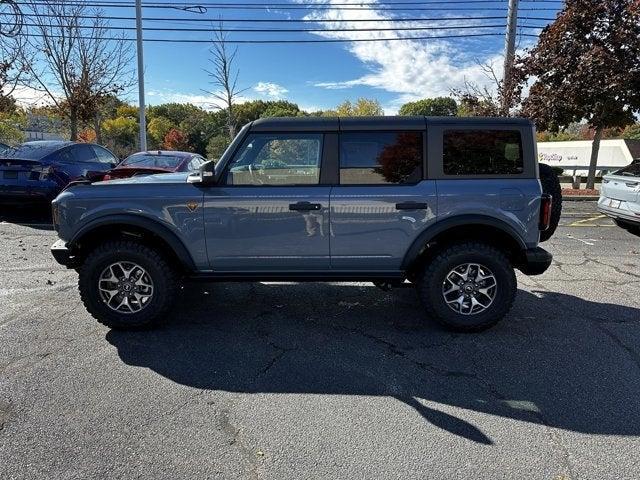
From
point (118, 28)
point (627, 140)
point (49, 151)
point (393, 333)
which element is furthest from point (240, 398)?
point (627, 140)

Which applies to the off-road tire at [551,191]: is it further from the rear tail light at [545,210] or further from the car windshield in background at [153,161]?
the car windshield in background at [153,161]

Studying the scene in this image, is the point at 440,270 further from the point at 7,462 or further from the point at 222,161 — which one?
the point at 7,462

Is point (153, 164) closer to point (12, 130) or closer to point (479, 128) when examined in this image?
point (479, 128)

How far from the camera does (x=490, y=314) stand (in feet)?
12.7

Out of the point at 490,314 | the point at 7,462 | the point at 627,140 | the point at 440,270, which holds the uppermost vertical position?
the point at 627,140

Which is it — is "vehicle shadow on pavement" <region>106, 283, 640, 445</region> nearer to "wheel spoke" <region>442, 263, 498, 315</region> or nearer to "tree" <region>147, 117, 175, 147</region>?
"wheel spoke" <region>442, 263, 498, 315</region>

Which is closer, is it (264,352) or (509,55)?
(264,352)

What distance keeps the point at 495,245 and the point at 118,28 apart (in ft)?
62.1

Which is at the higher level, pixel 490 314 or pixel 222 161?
pixel 222 161

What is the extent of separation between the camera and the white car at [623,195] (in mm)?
7570

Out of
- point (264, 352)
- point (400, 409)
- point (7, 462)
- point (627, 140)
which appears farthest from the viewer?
point (627, 140)

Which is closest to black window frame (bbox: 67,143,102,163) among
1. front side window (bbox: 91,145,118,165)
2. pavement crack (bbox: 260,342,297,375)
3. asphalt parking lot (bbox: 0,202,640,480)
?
front side window (bbox: 91,145,118,165)

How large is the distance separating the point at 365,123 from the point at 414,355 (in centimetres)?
199

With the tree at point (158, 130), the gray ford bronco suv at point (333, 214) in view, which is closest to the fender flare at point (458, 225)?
the gray ford bronco suv at point (333, 214)
